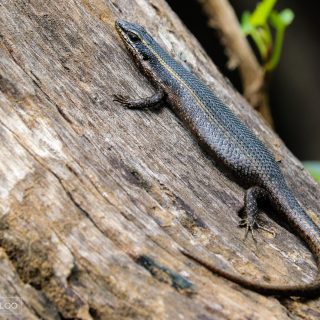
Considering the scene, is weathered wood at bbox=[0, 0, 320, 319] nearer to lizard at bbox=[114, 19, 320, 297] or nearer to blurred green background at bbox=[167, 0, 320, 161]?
lizard at bbox=[114, 19, 320, 297]

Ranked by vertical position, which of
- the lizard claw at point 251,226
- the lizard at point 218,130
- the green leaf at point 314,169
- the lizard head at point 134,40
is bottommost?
the green leaf at point 314,169

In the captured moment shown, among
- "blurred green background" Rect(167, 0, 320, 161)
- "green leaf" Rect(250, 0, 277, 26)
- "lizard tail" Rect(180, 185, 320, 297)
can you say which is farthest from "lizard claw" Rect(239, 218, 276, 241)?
"blurred green background" Rect(167, 0, 320, 161)

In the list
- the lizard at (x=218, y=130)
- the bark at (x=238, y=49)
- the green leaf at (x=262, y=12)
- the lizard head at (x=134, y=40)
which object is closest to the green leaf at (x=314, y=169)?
the bark at (x=238, y=49)

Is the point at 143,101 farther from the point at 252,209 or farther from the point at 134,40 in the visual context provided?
the point at 252,209

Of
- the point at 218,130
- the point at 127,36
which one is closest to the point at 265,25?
the point at 127,36

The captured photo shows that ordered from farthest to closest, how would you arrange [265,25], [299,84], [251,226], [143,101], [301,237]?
[299,84]
[265,25]
[143,101]
[301,237]
[251,226]

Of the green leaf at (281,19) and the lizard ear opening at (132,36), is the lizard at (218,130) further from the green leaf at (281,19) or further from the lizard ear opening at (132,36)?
the green leaf at (281,19)

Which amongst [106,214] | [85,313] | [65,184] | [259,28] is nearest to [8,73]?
[65,184]
